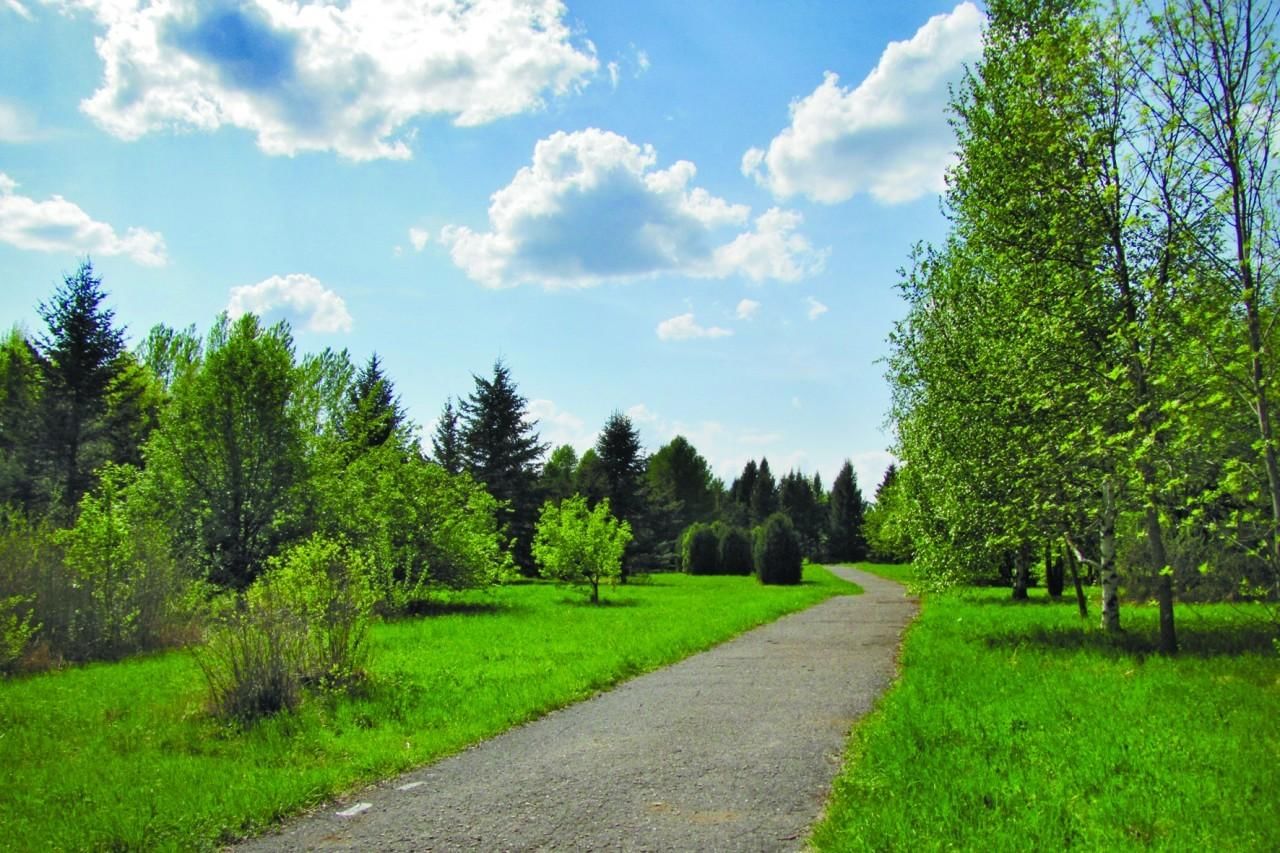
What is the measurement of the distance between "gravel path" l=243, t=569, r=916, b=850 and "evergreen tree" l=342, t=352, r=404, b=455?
1849 cm

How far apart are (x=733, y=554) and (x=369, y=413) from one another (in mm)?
26364

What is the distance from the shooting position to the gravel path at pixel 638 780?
15.7 feet

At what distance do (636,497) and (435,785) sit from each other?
43130 mm

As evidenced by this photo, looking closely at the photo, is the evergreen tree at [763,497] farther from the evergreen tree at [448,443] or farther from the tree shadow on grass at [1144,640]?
the tree shadow on grass at [1144,640]

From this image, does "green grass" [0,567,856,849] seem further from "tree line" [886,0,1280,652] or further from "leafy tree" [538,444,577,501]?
"leafy tree" [538,444,577,501]

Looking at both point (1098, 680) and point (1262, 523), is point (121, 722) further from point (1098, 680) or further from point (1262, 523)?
point (1262, 523)

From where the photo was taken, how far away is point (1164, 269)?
9.64m

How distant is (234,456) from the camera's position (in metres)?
20.0

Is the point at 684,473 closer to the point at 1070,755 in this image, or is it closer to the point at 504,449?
the point at 504,449

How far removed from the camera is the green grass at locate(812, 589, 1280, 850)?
455 centimetres

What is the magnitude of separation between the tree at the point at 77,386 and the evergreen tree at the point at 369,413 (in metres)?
10.0

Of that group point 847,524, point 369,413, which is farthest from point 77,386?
point 847,524

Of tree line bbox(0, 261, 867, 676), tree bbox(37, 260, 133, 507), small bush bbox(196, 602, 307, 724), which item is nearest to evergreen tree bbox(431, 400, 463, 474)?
tree line bbox(0, 261, 867, 676)

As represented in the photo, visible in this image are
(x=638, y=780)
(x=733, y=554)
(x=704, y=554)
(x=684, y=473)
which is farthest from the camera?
(x=684, y=473)
